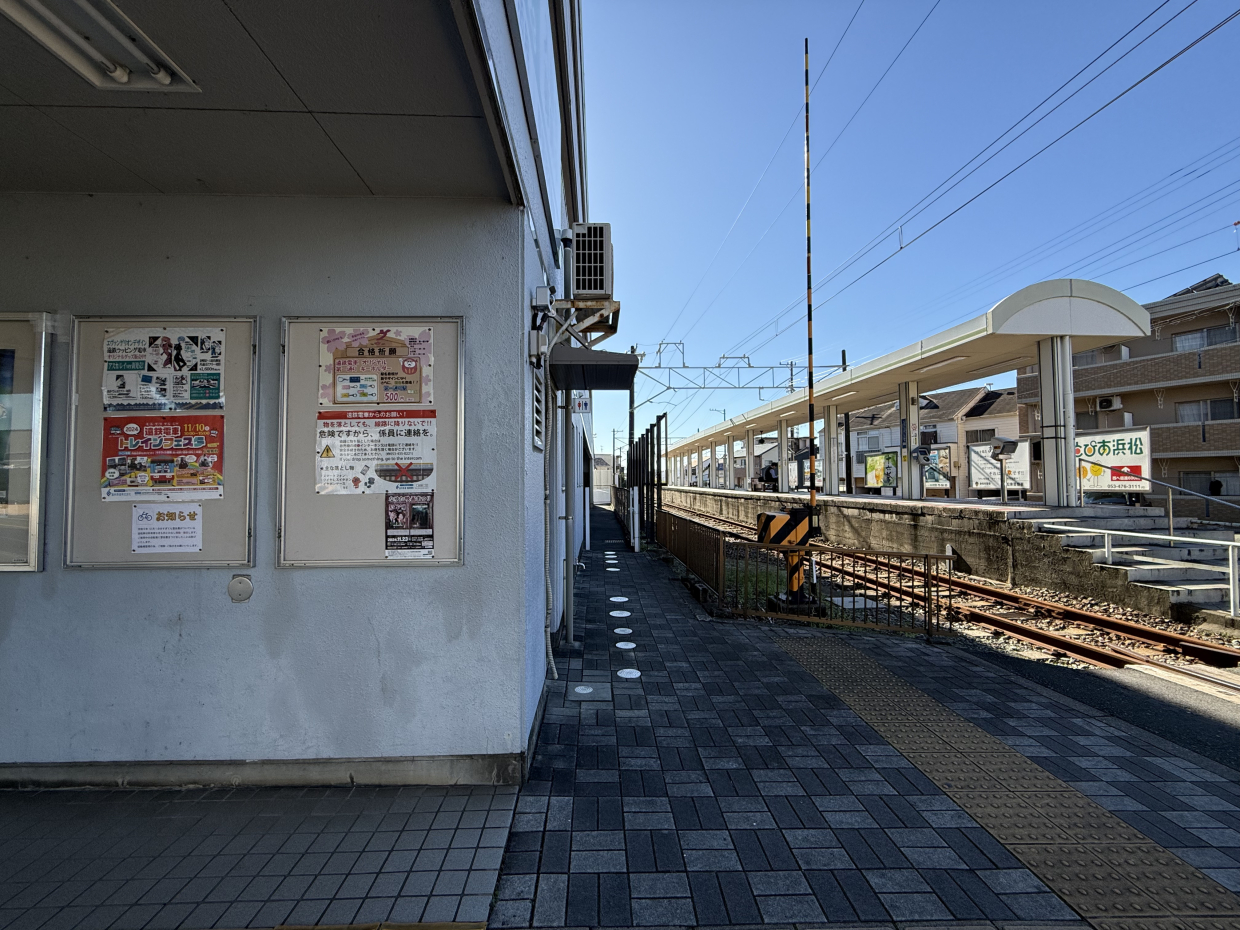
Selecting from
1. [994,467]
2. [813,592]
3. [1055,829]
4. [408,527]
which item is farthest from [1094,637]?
[994,467]

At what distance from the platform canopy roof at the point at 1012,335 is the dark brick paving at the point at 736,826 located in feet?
37.7

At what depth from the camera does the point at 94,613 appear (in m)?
3.22

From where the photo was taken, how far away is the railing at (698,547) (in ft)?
26.4

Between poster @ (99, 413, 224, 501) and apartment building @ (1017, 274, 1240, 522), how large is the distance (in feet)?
99.6

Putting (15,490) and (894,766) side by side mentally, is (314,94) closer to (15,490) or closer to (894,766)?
(15,490)

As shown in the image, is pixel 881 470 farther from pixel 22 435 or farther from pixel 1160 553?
pixel 22 435

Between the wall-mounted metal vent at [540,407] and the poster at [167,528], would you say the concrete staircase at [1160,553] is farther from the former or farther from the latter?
the poster at [167,528]

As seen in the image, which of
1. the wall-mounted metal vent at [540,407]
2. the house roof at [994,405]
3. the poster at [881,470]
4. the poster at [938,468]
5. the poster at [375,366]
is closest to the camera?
the poster at [375,366]

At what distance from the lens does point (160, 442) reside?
3.30 m

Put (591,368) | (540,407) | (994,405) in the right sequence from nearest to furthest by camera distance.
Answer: (540,407)
(591,368)
(994,405)

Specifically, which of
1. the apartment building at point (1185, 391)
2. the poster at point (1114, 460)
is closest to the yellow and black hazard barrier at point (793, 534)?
the poster at point (1114, 460)

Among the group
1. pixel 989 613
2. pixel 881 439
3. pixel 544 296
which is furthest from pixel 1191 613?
pixel 881 439

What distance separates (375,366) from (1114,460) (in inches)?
604

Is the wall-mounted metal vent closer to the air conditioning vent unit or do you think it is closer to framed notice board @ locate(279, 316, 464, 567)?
framed notice board @ locate(279, 316, 464, 567)
